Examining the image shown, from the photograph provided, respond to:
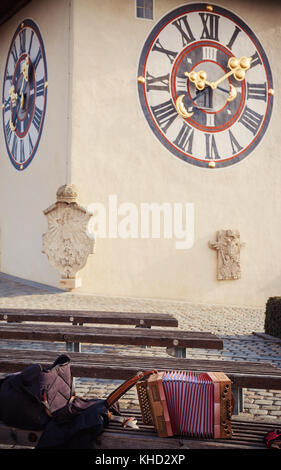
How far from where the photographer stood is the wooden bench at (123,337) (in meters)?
3.74

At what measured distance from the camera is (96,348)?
500cm

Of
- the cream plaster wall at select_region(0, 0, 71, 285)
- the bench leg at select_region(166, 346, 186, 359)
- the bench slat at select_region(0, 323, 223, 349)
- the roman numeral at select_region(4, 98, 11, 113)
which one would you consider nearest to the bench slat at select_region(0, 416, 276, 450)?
the bench slat at select_region(0, 323, 223, 349)

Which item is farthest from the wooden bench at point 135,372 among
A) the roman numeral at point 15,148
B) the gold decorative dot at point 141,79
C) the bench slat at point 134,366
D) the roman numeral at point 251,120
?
the roman numeral at point 15,148

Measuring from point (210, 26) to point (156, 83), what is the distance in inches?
75.1

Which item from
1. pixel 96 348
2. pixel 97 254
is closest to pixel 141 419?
pixel 96 348

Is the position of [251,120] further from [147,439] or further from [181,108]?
[147,439]

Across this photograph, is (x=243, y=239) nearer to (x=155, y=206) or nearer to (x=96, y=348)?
(x=155, y=206)

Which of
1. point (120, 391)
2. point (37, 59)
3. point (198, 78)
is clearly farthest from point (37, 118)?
point (120, 391)

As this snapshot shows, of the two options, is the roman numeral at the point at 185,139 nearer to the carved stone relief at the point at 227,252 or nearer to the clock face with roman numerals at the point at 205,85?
the clock face with roman numerals at the point at 205,85

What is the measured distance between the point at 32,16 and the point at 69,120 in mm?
3472

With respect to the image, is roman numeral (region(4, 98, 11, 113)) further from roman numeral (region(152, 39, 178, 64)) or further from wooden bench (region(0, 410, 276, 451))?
wooden bench (region(0, 410, 276, 451))

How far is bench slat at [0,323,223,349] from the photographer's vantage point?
3.73 metres

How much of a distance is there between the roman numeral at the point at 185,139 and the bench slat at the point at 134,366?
7.58 m

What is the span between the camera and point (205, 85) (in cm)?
1043
